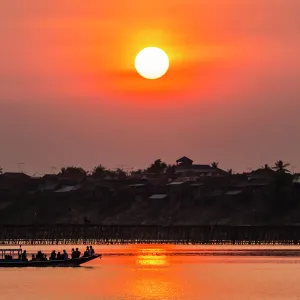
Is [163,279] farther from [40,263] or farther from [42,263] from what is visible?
[40,263]

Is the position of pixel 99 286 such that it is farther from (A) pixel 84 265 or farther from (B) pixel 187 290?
(A) pixel 84 265

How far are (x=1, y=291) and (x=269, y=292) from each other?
24130mm

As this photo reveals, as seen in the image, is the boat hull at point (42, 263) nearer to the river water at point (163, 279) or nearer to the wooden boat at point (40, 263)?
the wooden boat at point (40, 263)

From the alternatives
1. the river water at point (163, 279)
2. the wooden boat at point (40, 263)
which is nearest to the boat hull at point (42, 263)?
the wooden boat at point (40, 263)

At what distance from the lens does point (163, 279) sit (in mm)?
129875

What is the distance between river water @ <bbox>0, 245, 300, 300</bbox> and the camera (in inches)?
4437

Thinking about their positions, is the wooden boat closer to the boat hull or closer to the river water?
the boat hull

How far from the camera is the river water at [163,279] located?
11269 centimetres

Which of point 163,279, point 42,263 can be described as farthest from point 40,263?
point 163,279

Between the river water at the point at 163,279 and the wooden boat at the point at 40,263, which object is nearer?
the river water at the point at 163,279

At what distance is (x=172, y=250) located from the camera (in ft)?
633

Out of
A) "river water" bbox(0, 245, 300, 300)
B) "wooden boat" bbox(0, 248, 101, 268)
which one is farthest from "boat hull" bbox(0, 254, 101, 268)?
"river water" bbox(0, 245, 300, 300)

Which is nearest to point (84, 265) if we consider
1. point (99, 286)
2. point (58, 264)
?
point (58, 264)

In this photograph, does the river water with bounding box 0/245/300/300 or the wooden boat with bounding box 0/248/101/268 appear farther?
the wooden boat with bounding box 0/248/101/268
